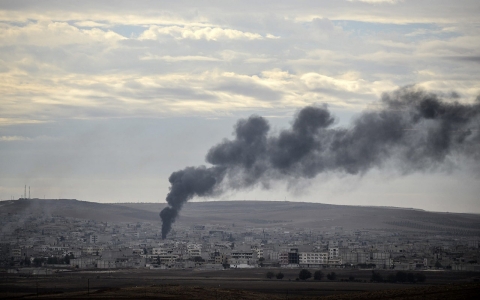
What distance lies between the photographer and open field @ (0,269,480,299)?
266ft

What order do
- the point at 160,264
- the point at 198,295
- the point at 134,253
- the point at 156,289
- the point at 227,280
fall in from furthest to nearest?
the point at 134,253 < the point at 160,264 < the point at 227,280 < the point at 156,289 < the point at 198,295

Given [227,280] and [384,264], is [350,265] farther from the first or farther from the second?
[227,280]

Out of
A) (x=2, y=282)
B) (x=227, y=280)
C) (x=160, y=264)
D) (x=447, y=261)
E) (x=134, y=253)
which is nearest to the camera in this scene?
(x=2, y=282)

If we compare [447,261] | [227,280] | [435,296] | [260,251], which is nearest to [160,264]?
[260,251]

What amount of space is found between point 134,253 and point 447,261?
6690 cm

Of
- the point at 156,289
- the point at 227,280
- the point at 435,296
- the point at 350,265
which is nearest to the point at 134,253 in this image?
the point at 350,265

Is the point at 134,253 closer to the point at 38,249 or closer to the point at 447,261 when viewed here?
the point at 38,249

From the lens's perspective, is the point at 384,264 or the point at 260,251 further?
the point at 260,251

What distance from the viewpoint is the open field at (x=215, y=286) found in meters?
81.1

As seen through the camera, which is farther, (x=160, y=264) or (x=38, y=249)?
(x=38, y=249)

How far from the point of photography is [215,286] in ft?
342

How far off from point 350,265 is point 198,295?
7616 cm

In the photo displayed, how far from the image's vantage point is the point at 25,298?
79938 millimetres

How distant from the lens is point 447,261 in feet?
488
